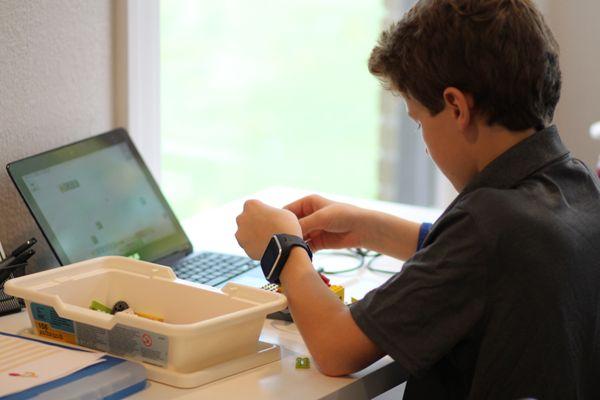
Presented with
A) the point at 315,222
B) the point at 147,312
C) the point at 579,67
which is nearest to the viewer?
the point at 147,312

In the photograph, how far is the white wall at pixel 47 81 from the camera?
147 centimetres

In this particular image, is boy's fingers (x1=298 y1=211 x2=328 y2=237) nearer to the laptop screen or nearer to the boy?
the boy

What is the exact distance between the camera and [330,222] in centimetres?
141

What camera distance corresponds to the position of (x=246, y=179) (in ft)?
15.2

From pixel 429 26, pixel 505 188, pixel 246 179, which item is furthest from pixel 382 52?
pixel 246 179

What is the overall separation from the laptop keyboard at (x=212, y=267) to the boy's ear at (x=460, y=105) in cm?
53

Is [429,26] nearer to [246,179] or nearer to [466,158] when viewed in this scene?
[466,158]

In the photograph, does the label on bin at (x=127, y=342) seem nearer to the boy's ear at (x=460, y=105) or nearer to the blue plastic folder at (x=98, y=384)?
the blue plastic folder at (x=98, y=384)

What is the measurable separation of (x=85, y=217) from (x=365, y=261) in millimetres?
504

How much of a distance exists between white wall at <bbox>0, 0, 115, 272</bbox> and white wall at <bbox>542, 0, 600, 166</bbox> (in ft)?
5.45

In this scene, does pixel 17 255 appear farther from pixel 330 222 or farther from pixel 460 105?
pixel 460 105

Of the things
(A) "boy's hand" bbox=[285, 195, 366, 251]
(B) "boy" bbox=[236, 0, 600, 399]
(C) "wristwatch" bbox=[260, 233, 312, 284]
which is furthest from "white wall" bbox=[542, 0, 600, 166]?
(C) "wristwatch" bbox=[260, 233, 312, 284]

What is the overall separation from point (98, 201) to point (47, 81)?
0.24 metres

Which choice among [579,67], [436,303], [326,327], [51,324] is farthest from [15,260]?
[579,67]
